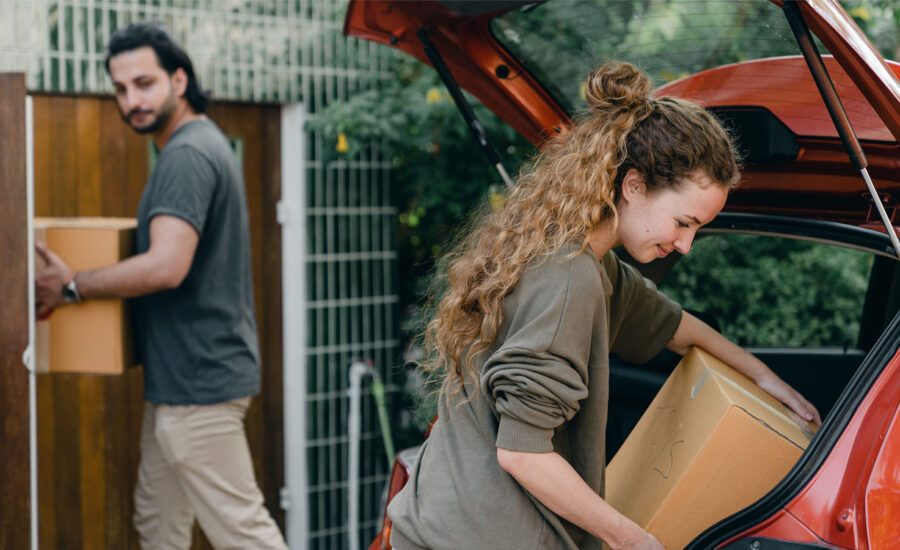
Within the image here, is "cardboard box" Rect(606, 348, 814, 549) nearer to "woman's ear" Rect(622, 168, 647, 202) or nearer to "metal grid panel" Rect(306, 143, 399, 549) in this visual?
"woman's ear" Rect(622, 168, 647, 202)

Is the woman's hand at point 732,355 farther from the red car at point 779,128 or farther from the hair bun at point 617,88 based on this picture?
the hair bun at point 617,88

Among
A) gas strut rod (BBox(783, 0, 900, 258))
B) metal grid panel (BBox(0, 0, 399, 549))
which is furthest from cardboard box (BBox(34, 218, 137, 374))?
gas strut rod (BBox(783, 0, 900, 258))

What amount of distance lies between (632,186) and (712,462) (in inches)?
22.6

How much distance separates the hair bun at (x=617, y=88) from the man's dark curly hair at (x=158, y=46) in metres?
1.94

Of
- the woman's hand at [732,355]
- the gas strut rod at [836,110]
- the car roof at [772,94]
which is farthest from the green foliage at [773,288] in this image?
the gas strut rod at [836,110]

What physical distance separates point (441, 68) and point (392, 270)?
2.15 m

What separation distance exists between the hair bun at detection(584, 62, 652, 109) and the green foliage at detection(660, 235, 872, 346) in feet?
11.0

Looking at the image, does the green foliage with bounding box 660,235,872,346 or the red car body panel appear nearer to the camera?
the red car body panel

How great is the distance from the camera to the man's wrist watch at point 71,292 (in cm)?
299

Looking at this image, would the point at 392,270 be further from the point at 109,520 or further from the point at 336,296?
the point at 109,520

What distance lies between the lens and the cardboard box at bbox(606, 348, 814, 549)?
1.82m

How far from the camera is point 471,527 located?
1691 millimetres

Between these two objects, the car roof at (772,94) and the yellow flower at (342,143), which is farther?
the yellow flower at (342,143)

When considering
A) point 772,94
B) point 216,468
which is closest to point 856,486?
point 772,94
